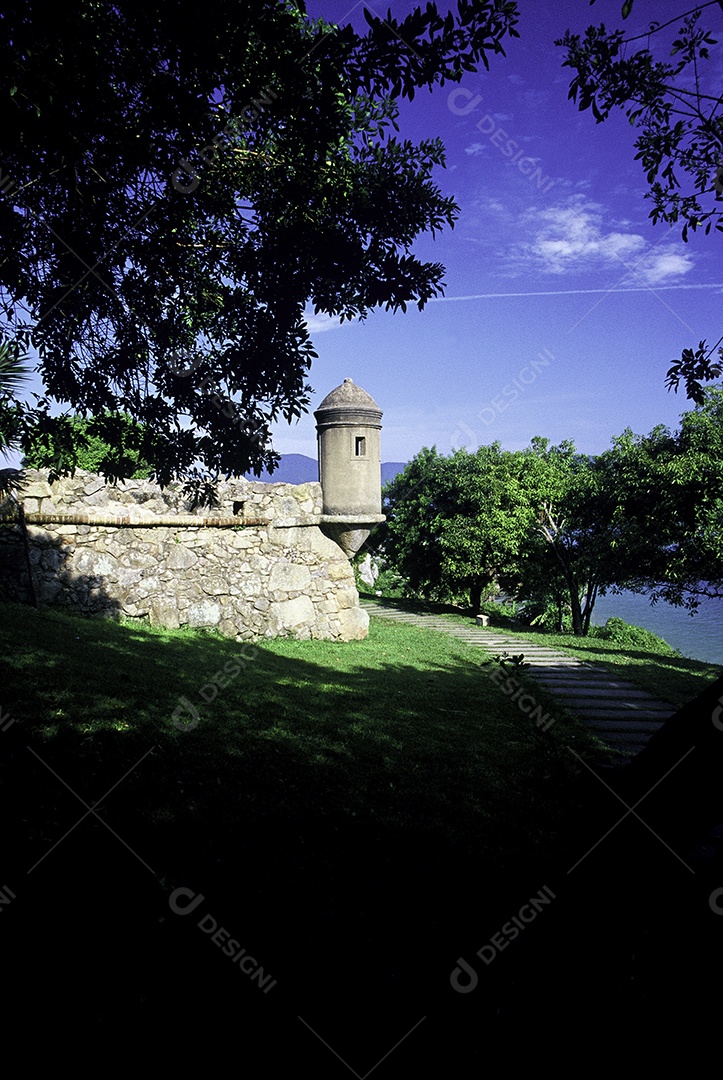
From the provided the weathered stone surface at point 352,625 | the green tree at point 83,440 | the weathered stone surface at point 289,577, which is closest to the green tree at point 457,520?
the weathered stone surface at point 352,625

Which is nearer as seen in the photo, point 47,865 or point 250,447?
point 47,865

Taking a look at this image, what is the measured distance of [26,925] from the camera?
8.58 ft

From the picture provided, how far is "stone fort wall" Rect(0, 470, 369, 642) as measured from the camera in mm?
10023

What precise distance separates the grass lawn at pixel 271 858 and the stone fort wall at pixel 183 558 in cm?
435

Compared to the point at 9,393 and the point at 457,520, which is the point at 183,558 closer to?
the point at 9,393

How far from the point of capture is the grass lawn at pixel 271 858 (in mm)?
2418

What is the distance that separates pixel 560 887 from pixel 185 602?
935 centimetres

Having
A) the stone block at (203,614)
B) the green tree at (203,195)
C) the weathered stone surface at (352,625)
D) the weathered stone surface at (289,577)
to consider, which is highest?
the green tree at (203,195)

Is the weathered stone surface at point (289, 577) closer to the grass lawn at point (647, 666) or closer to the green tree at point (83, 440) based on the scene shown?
the grass lawn at point (647, 666)

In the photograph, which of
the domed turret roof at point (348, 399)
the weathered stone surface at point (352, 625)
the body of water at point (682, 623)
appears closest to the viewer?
the domed turret roof at point (348, 399)

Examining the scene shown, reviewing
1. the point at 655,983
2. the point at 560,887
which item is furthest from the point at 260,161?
the point at 655,983

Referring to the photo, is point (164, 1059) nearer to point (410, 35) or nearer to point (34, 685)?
point (34, 685)

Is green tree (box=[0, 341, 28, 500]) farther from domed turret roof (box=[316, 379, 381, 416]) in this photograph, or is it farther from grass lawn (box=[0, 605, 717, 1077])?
domed turret roof (box=[316, 379, 381, 416])

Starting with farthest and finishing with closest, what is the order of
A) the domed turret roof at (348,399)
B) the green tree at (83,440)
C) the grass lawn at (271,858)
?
the domed turret roof at (348,399) → the green tree at (83,440) → the grass lawn at (271,858)
